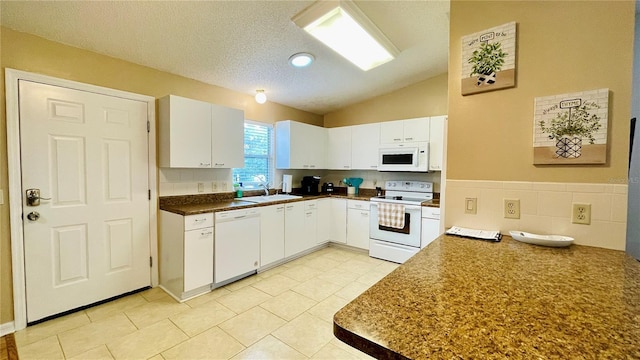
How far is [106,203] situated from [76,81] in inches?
43.7

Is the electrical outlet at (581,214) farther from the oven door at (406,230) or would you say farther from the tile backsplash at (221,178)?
the tile backsplash at (221,178)

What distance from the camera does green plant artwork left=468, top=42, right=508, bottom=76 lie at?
145 centimetres

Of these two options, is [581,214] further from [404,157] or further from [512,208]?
[404,157]

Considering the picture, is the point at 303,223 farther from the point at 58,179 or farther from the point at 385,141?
the point at 58,179

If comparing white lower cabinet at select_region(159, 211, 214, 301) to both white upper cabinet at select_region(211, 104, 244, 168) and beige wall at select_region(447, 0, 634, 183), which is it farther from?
beige wall at select_region(447, 0, 634, 183)

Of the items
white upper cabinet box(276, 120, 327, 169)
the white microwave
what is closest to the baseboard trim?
white upper cabinet box(276, 120, 327, 169)

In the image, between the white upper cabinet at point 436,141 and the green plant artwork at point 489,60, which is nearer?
the green plant artwork at point 489,60

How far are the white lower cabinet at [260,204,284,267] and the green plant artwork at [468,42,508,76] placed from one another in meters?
2.53

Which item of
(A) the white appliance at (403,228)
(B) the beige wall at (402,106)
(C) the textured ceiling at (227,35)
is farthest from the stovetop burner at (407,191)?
(C) the textured ceiling at (227,35)

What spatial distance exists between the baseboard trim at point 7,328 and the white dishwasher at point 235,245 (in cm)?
147

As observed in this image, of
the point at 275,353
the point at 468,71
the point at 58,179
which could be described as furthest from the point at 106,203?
the point at 468,71

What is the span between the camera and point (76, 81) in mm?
2242

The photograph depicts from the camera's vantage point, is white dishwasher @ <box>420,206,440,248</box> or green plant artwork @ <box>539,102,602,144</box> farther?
white dishwasher @ <box>420,206,440,248</box>

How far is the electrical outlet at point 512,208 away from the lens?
4.72 feet
